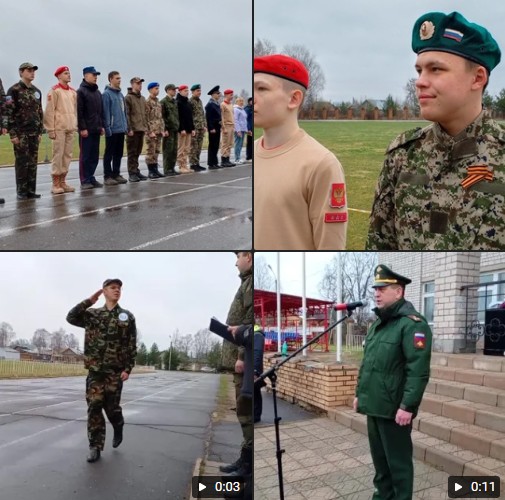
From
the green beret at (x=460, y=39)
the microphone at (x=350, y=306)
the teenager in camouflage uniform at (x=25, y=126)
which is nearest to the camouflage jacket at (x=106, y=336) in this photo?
the microphone at (x=350, y=306)

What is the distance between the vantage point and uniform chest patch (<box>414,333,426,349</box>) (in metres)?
2.12

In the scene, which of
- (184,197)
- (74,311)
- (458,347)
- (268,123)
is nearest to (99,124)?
(184,197)

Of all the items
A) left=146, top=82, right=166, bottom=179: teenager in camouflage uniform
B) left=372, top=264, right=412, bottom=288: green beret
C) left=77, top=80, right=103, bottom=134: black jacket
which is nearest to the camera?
left=372, top=264, right=412, bottom=288: green beret

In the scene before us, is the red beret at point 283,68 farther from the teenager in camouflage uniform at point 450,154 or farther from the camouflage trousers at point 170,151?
the camouflage trousers at point 170,151

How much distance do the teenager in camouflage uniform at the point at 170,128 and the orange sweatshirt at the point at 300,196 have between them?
439 cm

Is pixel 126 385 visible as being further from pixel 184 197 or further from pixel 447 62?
pixel 184 197

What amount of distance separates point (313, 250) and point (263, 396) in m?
0.80

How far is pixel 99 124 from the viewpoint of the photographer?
206 inches

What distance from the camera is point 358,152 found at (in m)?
3.29

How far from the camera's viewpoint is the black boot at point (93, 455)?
2.46 meters

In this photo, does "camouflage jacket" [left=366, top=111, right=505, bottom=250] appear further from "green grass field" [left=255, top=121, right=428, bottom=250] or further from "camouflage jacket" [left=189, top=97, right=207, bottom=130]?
"camouflage jacket" [left=189, top=97, right=207, bottom=130]

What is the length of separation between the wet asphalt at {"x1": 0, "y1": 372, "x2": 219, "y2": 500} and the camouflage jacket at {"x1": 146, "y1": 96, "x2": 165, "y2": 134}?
4105 mm

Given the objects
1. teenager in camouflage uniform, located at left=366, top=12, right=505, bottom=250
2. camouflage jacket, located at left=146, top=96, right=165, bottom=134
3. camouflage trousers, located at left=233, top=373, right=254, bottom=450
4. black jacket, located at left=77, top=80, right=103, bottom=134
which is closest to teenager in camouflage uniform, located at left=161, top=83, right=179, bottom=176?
camouflage jacket, located at left=146, top=96, right=165, bottom=134

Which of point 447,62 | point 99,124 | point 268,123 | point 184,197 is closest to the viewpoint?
point 447,62
